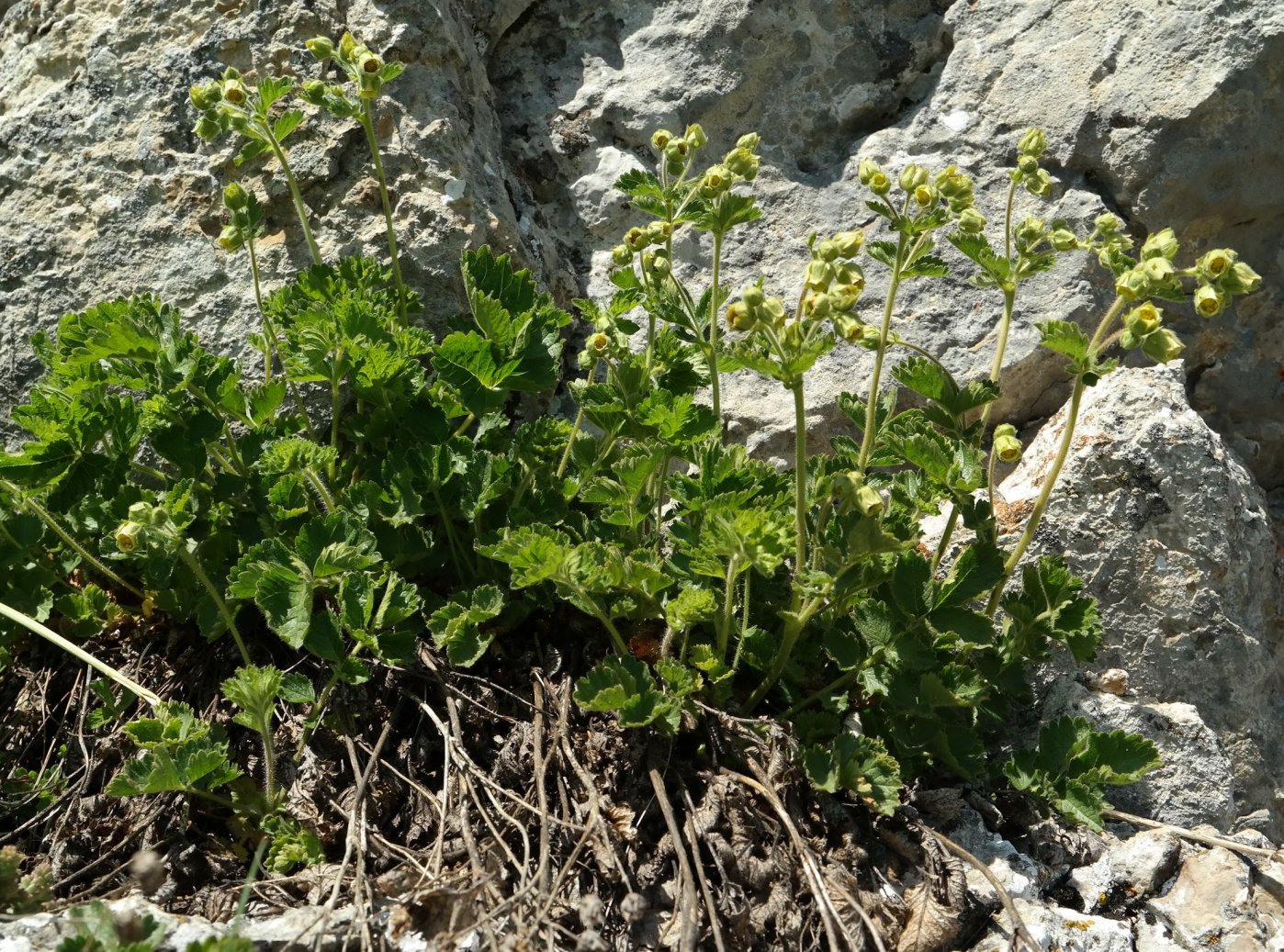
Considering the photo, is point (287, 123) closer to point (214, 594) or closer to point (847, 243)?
point (214, 594)

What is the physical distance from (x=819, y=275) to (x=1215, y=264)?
806mm

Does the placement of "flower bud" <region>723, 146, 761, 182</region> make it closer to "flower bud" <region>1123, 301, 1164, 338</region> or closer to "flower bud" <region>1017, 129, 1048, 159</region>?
"flower bud" <region>1017, 129, 1048, 159</region>

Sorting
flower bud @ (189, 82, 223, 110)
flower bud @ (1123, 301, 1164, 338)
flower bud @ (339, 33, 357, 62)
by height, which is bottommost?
flower bud @ (1123, 301, 1164, 338)

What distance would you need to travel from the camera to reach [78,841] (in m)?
2.62

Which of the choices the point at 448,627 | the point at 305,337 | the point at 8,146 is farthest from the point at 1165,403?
the point at 8,146

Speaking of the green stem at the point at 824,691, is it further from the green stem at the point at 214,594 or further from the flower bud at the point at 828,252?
the green stem at the point at 214,594

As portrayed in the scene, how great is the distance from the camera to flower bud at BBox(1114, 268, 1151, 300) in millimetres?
2422

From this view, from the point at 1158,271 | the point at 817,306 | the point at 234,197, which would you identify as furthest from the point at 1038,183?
the point at 234,197

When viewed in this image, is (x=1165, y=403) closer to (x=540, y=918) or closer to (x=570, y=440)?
(x=570, y=440)

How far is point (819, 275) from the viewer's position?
96.5 inches

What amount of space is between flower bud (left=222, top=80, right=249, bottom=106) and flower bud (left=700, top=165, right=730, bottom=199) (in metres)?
1.17

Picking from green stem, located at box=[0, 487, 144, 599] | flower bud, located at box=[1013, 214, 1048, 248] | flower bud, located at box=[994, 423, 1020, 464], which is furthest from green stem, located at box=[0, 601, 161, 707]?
flower bud, located at box=[1013, 214, 1048, 248]

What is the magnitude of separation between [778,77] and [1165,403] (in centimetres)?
165

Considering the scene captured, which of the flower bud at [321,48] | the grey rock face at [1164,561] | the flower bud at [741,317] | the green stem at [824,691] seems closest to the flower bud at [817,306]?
the flower bud at [741,317]
